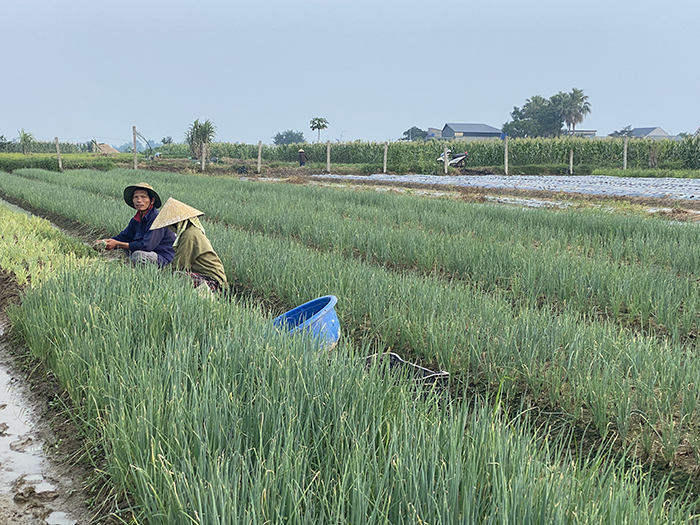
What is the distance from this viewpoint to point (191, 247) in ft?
13.2

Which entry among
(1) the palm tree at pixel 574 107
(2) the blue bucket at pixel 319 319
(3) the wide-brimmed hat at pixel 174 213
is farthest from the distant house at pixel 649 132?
(2) the blue bucket at pixel 319 319

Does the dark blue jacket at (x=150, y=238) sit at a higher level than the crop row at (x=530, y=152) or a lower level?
lower

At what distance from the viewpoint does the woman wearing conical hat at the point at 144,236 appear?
445 centimetres

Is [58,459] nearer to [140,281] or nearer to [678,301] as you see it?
[140,281]

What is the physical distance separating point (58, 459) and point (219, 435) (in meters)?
1.05

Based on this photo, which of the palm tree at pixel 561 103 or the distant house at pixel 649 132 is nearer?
the palm tree at pixel 561 103

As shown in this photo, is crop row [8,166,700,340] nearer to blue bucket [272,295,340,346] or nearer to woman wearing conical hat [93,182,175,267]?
blue bucket [272,295,340,346]

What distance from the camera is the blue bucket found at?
285cm

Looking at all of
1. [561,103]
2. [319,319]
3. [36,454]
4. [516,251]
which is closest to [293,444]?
[319,319]

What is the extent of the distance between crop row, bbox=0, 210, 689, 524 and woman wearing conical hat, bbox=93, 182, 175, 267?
1520 millimetres

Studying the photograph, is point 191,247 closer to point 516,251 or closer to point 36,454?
point 36,454

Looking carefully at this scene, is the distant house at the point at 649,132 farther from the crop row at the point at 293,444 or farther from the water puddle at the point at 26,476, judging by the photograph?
the water puddle at the point at 26,476

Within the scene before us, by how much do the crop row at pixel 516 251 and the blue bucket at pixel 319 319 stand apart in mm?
1291

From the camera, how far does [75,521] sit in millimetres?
1950
